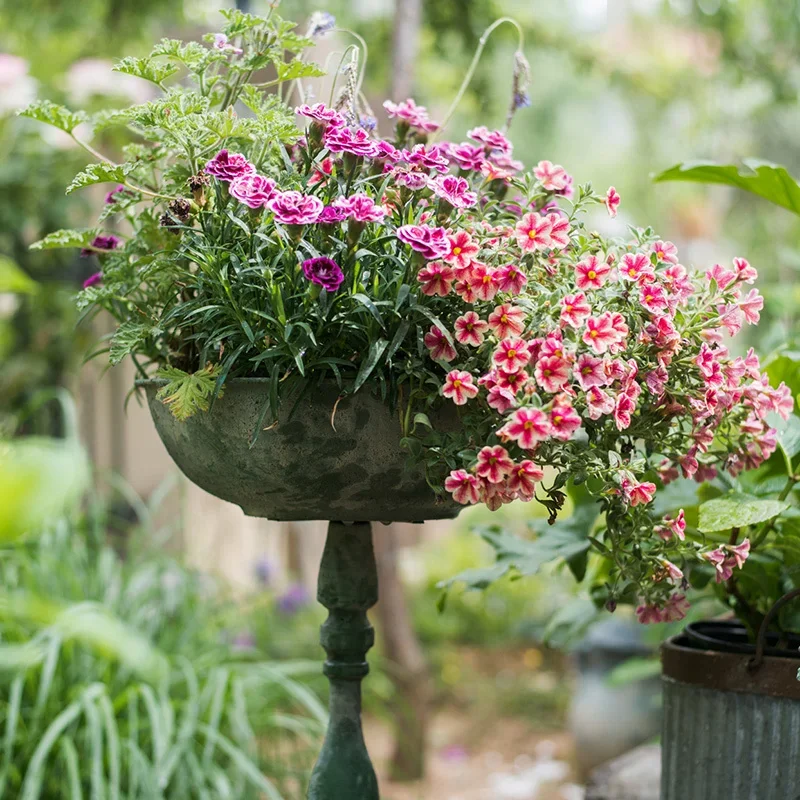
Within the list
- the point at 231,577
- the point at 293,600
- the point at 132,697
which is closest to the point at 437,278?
the point at 132,697

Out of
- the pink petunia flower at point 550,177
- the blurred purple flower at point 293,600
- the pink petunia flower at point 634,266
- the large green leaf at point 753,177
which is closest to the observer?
the pink petunia flower at point 634,266

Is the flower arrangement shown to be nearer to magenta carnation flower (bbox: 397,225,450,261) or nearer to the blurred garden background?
magenta carnation flower (bbox: 397,225,450,261)

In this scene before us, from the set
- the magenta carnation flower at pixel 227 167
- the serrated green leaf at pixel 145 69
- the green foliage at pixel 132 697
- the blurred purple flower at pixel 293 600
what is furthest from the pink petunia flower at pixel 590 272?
the blurred purple flower at pixel 293 600

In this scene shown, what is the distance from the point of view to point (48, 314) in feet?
9.68

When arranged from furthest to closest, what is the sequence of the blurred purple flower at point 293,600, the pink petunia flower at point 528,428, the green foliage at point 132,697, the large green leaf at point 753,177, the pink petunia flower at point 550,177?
the blurred purple flower at point 293,600, the green foliage at point 132,697, the large green leaf at point 753,177, the pink petunia flower at point 550,177, the pink petunia flower at point 528,428

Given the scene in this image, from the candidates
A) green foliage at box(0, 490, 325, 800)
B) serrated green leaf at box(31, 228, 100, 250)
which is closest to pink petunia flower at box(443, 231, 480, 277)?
serrated green leaf at box(31, 228, 100, 250)

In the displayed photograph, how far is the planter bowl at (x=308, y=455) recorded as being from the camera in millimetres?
876

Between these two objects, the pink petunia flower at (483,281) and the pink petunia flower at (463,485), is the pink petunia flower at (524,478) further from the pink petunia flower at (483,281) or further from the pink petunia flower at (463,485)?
the pink petunia flower at (483,281)

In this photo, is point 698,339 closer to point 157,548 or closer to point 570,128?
point 157,548

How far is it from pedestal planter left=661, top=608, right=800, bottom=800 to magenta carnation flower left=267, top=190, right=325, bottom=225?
0.65m

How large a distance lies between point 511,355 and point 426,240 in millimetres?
128

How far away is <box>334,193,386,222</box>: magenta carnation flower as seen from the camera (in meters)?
0.82

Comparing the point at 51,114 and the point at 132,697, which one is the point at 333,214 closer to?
the point at 51,114

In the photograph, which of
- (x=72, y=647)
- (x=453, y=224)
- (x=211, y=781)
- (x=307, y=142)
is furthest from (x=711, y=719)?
(x=72, y=647)
